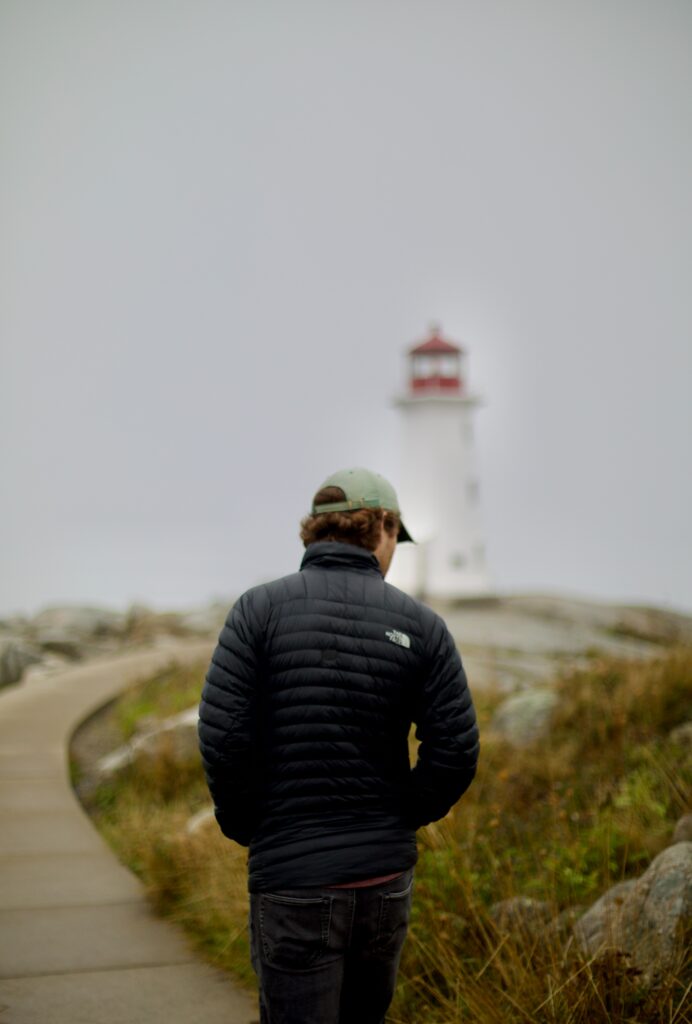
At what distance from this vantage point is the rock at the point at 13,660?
15719 mm

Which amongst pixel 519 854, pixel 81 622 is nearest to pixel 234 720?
pixel 519 854

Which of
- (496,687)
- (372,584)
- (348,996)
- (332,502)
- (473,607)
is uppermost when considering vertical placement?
(332,502)

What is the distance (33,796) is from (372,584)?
19.5 feet

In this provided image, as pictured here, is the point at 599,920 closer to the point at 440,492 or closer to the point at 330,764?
the point at 330,764

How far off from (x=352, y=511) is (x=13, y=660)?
1418 cm

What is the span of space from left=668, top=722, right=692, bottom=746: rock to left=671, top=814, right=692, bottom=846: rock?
227cm

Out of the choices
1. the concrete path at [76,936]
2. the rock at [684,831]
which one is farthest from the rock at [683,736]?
the concrete path at [76,936]

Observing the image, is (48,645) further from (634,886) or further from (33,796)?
(634,886)

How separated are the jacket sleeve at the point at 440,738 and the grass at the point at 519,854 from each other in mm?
992

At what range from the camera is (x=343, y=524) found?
130 inches

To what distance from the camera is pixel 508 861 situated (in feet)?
16.6

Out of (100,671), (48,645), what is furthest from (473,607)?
(100,671)

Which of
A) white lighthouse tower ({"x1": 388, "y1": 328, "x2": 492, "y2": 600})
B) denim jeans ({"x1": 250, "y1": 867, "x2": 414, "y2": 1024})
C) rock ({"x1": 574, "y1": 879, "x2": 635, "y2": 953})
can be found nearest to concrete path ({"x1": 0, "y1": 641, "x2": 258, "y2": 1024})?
rock ({"x1": 574, "y1": 879, "x2": 635, "y2": 953})

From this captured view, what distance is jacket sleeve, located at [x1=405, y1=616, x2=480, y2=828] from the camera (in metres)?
3.21
